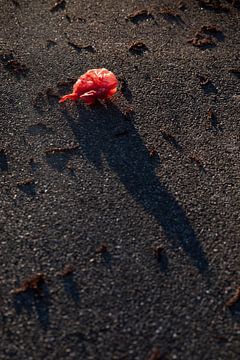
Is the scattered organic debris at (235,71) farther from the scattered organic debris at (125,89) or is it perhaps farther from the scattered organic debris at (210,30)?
the scattered organic debris at (125,89)

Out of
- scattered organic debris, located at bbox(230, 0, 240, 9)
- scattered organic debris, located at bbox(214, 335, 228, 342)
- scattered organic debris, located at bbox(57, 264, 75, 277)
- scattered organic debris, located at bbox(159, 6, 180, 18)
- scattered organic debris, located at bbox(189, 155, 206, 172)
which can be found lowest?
scattered organic debris, located at bbox(214, 335, 228, 342)

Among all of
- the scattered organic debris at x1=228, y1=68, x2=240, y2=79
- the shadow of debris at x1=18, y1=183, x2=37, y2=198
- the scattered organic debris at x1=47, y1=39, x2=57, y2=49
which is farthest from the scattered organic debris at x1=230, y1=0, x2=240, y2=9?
the shadow of debris at x1=18, y1=183, x2=37, y2=198

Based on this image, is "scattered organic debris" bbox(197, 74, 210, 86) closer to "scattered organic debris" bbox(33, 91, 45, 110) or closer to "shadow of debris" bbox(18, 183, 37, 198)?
"scattered organic debris" bbox(33, 91, 45, 110)

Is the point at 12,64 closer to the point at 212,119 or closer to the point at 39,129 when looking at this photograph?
the point at 39,129

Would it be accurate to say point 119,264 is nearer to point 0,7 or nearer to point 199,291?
point 199,291

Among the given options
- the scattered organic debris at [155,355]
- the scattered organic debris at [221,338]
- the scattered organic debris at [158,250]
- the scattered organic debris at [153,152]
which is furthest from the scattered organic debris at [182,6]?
the scattered organic debris at [155,355]
